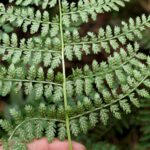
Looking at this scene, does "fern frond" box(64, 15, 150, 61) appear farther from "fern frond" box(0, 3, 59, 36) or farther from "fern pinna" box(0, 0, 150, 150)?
"fern frond" box(0, 3, 59, 36)

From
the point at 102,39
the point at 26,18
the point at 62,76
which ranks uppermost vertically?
the point at 26,18

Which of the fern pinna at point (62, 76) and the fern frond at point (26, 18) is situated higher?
the fern frond at point (26, 18)

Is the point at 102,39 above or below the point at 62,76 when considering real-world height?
above

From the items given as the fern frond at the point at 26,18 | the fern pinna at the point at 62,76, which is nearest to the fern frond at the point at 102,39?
the fern pinna at the point at 62,76

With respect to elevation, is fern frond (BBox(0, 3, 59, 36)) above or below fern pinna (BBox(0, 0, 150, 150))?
above

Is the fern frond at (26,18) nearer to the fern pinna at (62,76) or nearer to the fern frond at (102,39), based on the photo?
the fern pinna at (62,76)

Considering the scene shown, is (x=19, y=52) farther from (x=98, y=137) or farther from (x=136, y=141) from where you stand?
(x=136, y=141)

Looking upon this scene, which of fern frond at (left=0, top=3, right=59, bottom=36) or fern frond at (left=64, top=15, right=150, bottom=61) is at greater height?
fern frond at (left=0, top=3, right=59, bottom=36)

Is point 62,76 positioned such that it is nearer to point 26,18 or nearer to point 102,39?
point 102,39

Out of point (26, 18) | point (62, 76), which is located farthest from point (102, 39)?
point (26, 18)

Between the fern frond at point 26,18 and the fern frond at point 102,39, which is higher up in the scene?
the fern frond at point 26,18

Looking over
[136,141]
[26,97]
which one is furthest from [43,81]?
[136,141]

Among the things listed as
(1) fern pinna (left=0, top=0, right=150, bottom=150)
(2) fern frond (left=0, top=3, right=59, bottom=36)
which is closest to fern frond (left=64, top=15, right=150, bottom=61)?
(1) fern pinna (left=0, top=0, right=150, bottom=150)
